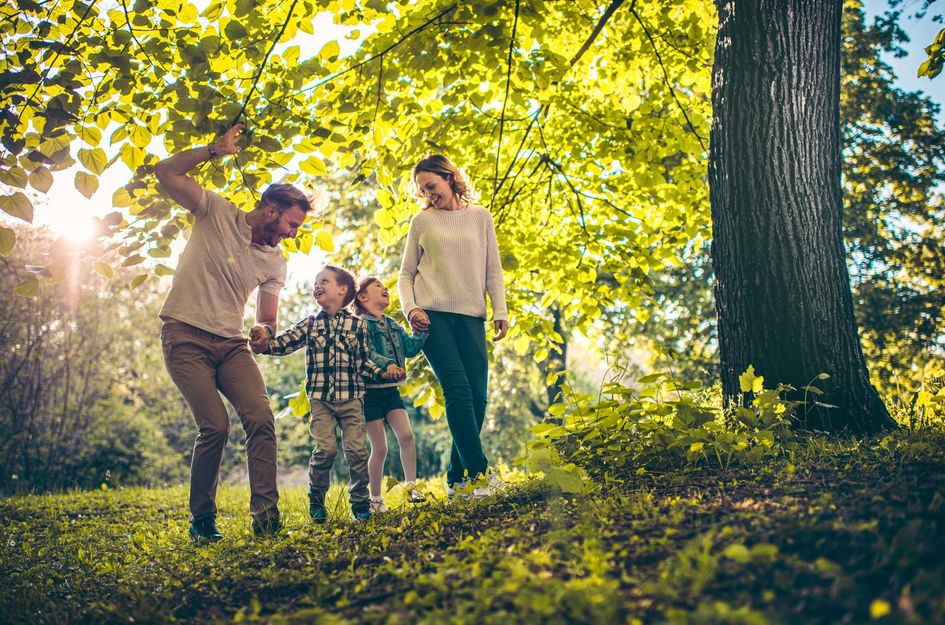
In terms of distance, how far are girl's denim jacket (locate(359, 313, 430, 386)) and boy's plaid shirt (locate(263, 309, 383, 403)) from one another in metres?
0.11

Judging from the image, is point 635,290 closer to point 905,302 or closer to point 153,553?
point 153,553

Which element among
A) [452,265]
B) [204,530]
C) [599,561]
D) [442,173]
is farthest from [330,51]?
[599,561]

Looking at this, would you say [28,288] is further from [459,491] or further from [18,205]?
[459,491]

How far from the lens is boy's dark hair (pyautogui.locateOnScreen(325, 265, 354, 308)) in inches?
180

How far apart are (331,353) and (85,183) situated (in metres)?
1.77

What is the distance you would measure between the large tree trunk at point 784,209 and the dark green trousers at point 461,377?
1.56 m

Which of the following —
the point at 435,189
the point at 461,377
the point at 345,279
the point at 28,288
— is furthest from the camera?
the point at 345,279

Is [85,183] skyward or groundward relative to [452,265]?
skyward

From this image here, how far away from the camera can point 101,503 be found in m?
6.72

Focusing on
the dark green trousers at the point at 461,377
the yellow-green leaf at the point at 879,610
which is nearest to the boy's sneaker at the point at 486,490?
the dark green trousers at the point at 461,377

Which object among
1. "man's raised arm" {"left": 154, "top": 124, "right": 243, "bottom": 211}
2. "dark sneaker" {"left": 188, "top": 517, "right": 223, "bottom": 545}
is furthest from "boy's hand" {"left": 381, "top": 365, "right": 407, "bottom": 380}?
"man's raised arm" {"left": 154, "top": 124, "right": 243, "bottom": 211}

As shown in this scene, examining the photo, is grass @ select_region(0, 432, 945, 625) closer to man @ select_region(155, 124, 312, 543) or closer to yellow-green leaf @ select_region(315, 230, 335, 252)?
man @ select_region(155, 124, 312, 543)

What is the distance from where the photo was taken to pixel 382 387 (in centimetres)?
469

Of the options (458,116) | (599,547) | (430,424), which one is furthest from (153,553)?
(430,424)
